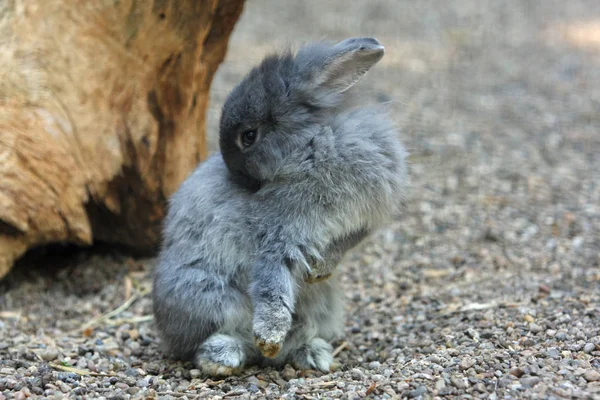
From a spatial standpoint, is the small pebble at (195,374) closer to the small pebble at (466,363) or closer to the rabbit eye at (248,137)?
the rabbit eye at (248,137)

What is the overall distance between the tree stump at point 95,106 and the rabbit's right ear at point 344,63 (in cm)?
127

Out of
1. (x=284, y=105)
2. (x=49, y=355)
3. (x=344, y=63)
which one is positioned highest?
(x=344, y=63)

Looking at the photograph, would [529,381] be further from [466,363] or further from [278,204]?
[278,204]

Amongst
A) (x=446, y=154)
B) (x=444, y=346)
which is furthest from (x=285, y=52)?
(x=446, y=154)

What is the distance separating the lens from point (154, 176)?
520 cm

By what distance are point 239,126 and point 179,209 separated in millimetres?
679

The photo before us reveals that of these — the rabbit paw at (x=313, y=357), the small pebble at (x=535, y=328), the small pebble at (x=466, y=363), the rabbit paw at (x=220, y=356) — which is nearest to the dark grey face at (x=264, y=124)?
the rabbit paw at (x=220, y=356)

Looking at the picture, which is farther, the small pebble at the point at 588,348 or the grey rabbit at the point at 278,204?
the grey rabbit at the point at 278,204

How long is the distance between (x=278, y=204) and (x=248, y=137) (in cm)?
38

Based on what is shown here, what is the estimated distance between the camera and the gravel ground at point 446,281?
11.3 ft

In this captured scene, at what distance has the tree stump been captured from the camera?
442 cm

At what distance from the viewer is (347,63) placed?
146 inches

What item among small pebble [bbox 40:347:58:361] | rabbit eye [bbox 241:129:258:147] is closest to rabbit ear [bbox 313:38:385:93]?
rabbit eye [bbox 241:129:258:147]

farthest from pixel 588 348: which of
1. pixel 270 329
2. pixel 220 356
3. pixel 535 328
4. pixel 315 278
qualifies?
pixel 220 356
